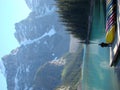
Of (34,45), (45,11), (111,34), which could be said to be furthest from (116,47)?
(45,11)

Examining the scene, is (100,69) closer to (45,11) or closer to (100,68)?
(100,68)

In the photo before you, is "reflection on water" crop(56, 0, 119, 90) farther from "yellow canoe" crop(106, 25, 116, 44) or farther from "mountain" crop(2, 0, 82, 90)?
"mountain" crop(2, 0, 82, 90)

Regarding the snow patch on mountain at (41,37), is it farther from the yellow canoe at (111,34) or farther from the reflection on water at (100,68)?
the yellow canoe at (111,34)

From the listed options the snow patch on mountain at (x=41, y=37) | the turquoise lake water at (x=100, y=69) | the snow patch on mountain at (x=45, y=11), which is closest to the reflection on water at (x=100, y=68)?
the turquoise lake water at (x=100, y=69)

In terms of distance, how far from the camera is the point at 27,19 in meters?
159

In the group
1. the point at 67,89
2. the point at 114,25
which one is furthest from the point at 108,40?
the point at 67,89

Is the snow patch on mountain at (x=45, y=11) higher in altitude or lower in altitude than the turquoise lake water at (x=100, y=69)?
higher

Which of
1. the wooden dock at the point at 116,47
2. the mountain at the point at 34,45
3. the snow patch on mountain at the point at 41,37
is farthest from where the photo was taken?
the snow patch on mountain at the point at 41,37

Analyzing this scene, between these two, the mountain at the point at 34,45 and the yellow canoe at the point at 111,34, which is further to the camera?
the mountain at the point at 34,45

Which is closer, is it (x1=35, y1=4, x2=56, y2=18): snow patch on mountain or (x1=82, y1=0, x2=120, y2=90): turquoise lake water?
(x1=82, y1=0, x2=120, y2=90): turquoise lake water

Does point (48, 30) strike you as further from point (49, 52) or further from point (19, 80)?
point (19, 80)

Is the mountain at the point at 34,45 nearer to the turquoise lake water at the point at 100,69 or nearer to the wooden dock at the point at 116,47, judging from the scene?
the turquoise lake water at the point at 100,69

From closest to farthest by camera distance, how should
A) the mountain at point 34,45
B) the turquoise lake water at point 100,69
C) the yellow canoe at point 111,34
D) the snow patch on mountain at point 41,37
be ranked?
the yellow canoe at point 111,34, the turquoise lake water at point 100,69, the mountain at point 34,45, the snow patch on mountain at point 41,37

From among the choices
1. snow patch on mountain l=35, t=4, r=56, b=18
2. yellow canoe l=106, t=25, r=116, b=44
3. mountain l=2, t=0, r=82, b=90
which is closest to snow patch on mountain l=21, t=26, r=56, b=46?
mountain l=2, t=0, r=82, b=90
